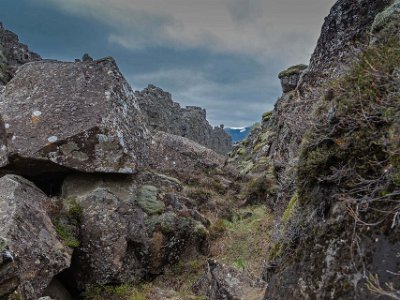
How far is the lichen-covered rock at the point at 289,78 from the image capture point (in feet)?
91.6

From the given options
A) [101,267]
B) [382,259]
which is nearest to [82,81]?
[101,267]

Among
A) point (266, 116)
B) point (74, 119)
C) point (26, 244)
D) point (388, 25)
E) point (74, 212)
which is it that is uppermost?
point (266, 116)

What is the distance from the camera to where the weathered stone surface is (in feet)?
81.0

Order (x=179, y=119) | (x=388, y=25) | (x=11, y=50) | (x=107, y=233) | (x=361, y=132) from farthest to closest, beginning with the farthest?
(x=179, y=119) → (x=11, y=50) → (x=107, y=233) → (x=388, y=25) → (x=361, y=132)

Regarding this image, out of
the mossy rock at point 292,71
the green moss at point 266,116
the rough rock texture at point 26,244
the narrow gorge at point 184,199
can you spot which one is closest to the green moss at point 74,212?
the narrow gorge at point 184,199

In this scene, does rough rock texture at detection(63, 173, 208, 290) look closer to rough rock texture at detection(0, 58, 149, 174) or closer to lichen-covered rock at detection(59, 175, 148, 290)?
lichen-covered rock at detection(59, 175, 148, 290)

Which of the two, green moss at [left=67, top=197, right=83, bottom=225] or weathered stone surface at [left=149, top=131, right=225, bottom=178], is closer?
green moss at [left=67, top=197, right=83, bottom=225]

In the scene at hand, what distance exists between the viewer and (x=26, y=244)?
374 inches

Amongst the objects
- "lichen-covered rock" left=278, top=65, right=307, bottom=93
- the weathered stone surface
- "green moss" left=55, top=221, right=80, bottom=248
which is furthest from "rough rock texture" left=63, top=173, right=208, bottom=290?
"lichen-covered rock" left=278, top=65, right=307, bottom=93

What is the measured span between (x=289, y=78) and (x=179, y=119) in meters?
75.7

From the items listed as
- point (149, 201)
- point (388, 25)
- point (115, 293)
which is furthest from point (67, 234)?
point (388, 25)

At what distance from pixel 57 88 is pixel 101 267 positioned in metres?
6.45

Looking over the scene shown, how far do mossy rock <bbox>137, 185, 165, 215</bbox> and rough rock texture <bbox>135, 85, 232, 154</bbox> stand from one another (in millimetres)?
42232

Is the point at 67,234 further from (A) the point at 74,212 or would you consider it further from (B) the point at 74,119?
(B) the point at 74,119
